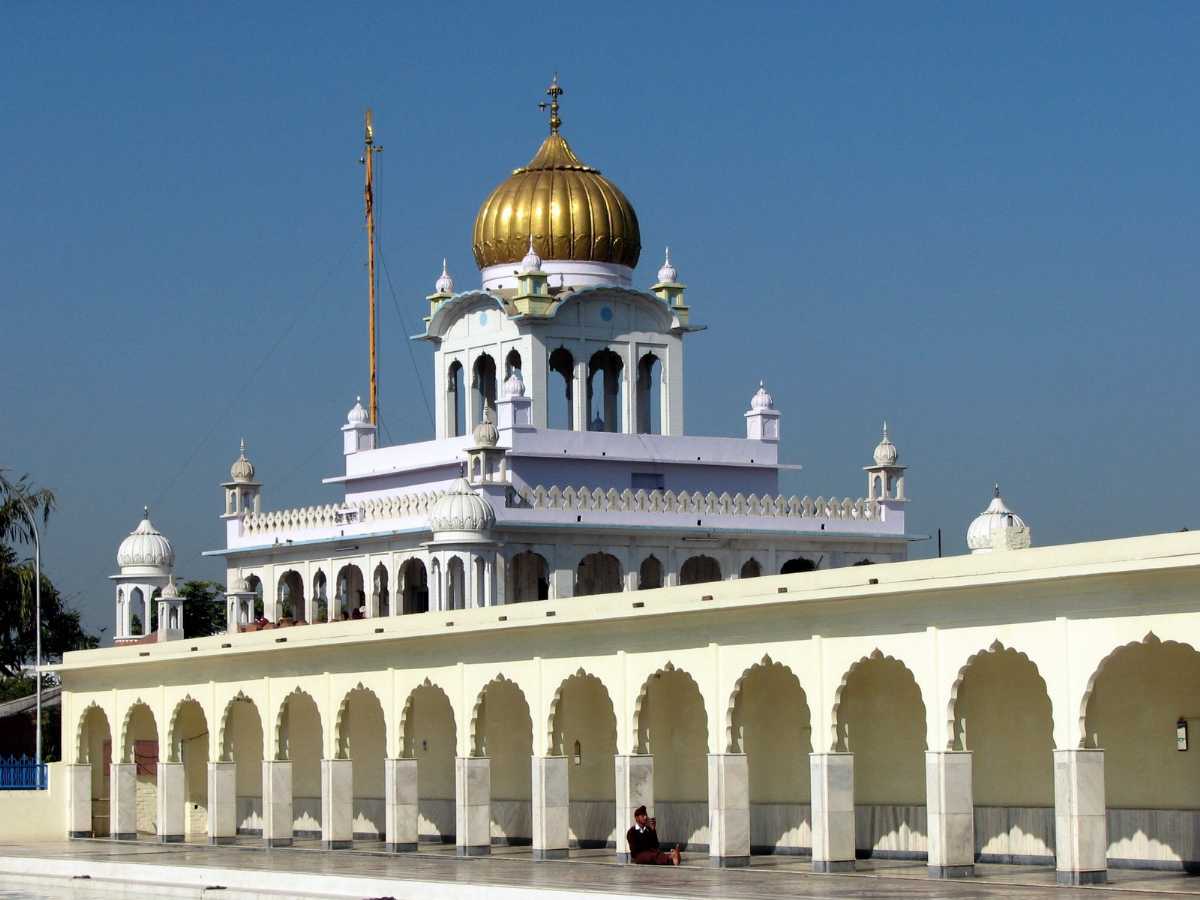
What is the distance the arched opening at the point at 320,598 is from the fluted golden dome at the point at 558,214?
24.0 ft

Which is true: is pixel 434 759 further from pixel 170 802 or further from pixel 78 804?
pixel 78 804

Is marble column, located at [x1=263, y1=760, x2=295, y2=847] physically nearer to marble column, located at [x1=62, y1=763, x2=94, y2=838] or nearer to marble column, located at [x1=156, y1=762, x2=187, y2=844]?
marble column, located at [x1=156, y1=762, x2=187, y2=844]

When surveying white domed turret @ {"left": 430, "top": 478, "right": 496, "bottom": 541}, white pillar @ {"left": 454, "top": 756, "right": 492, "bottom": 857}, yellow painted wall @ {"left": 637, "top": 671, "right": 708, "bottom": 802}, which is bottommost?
white pillar @ {"left": 454, "top": 756, "right": 492, "bottom": 857}

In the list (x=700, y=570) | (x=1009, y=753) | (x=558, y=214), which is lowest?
(x=1009, y=753)

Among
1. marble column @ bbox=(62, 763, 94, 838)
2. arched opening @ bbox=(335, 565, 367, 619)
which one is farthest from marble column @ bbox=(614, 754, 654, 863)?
arched opening @ bbox=(335, 565, 367, 619)

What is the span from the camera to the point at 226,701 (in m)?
40.1

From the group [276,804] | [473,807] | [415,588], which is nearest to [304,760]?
[276,804]

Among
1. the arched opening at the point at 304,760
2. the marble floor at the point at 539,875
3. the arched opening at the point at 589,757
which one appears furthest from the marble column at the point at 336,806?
the arched opening at the point at 304,760

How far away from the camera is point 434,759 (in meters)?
39.4

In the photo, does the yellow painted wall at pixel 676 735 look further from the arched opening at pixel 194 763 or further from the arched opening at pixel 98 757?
the arched opening at pixel 98 757

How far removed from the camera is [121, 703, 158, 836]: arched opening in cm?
4466

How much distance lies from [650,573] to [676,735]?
452 inches

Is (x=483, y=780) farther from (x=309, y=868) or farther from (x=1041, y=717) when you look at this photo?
(x=1041, y=717)

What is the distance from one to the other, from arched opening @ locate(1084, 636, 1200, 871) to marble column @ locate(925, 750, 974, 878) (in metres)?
1.54
